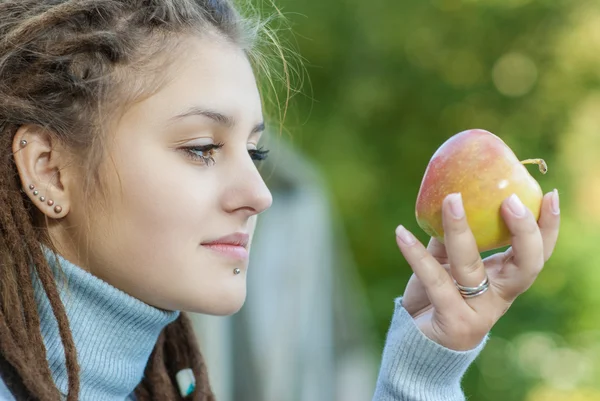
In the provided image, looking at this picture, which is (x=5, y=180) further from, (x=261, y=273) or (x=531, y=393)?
(x=531, y=393)

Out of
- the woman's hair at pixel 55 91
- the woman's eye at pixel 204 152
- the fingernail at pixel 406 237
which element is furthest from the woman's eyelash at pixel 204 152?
the fingernail at pixel 406 237

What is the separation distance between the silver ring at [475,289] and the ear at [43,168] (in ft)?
2.75

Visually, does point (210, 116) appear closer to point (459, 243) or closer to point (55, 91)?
point (55, 91)

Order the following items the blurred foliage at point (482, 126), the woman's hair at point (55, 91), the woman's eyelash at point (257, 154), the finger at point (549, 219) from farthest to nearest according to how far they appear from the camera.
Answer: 1. the blurred foliage at point (482, 126)
2. the woman's eyelash at point (257, 154)
3. the finger at point (549, 219)
4. the woman's hair at point (55, 91)

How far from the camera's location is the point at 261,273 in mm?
6523

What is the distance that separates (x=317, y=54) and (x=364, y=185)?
6.16 ft

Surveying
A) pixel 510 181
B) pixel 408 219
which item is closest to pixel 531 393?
pixel 408 219

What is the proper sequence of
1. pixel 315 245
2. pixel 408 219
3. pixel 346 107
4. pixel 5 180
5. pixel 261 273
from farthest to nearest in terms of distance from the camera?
pixel 346 107
pixel 408 219
pixel 315 245
pixel 261 273
pixel 5 180

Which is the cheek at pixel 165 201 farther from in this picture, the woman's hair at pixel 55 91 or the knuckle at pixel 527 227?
the knuckle at pixel 527 227

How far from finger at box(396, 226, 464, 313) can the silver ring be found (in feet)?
0.04

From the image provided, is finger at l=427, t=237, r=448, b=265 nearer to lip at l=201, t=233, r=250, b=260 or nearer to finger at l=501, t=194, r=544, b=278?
finger at l=501, t=194, r=544, b=278

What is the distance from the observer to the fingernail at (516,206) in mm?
1771

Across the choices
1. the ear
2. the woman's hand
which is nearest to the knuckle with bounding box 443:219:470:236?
the woman's hand

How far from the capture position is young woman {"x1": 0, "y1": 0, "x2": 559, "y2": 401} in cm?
174
